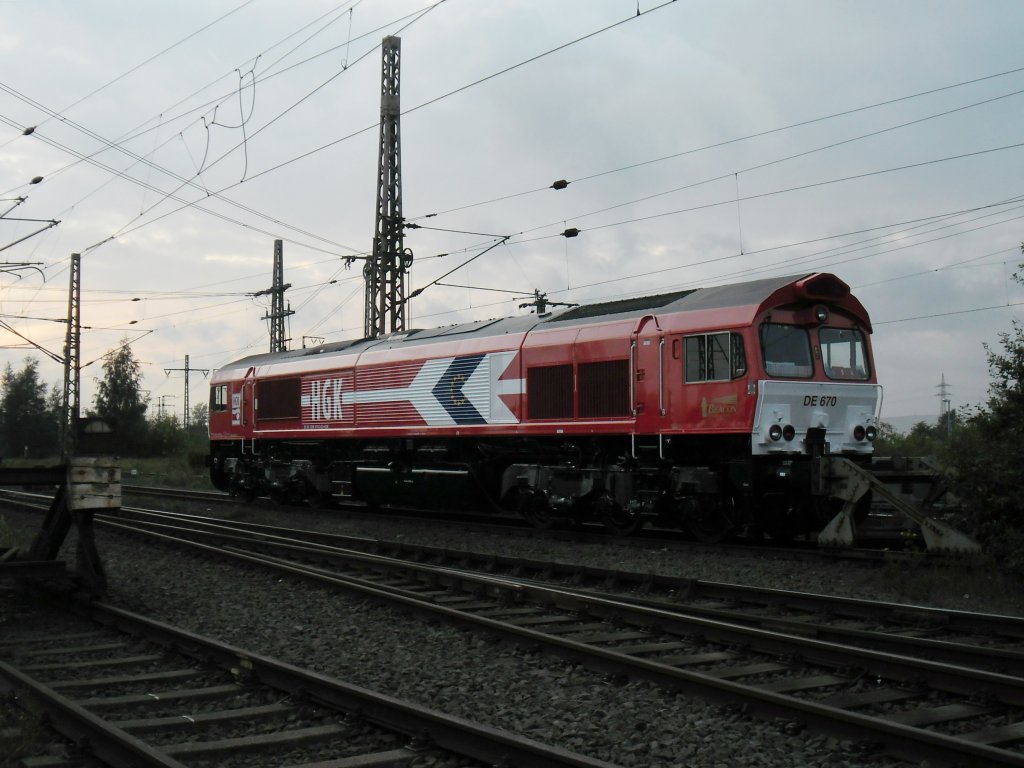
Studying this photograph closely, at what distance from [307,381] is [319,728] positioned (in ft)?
55.4

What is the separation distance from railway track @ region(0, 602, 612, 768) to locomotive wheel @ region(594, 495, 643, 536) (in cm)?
840

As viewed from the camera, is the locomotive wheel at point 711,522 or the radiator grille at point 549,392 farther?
the radiator grille at point 549,392

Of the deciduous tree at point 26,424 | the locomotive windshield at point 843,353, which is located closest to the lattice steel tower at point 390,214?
the locomotive windshield at point 843,353

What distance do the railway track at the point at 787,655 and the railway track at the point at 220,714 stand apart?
176cm

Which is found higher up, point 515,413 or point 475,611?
point 515,413

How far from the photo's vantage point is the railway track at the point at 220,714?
206 inches

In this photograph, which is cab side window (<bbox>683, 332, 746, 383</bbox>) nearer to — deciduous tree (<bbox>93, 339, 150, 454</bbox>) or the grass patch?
the grass patch

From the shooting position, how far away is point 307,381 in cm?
2212

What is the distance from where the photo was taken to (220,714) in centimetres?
595

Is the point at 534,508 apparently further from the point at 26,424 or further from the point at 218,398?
the point at 26,424

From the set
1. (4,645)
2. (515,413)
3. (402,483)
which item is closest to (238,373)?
(402,483)

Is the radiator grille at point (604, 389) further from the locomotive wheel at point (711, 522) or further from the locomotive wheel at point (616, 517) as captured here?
the locomotive wheel at point (711, 522)

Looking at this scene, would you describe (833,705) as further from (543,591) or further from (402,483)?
(402,483)

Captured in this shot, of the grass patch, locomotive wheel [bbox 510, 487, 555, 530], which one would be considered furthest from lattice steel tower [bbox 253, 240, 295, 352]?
locomotive wheel [bbox 510, 487, 555, 530]
